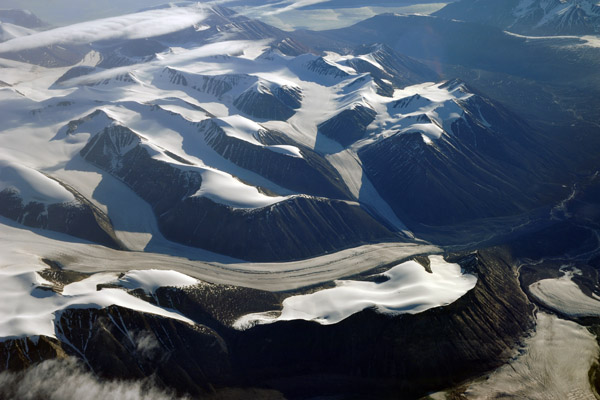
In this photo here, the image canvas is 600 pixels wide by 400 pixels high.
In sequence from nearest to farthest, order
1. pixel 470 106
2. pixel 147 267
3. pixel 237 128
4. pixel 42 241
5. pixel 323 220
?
1. pixel 147 267
2. pixel 42 241
3. pixel 323 220
4. pixel 237 128
5. pixel 470 106

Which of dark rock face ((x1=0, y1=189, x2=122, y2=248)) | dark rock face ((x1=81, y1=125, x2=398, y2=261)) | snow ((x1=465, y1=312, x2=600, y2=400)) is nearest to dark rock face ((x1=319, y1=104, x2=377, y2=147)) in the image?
dark rock face ((x1=81, y1=125, x2=398, y2=261))

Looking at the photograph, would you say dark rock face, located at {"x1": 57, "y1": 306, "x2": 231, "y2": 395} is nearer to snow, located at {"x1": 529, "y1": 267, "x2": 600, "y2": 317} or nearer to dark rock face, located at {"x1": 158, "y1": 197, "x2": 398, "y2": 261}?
dark rock face, located at {"x1": 158, "y1": 197, "x2": 398, "y2": 261}

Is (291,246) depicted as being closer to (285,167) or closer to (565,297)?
(285,167)

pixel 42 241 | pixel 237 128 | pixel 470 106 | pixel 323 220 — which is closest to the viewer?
pixel 42 241

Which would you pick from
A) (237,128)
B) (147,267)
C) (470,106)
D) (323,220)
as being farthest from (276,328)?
(470,106)

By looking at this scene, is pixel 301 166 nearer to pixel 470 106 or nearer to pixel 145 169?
pixel 145 169
